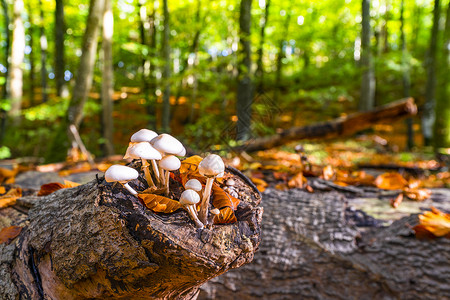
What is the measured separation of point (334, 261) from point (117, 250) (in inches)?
54.6

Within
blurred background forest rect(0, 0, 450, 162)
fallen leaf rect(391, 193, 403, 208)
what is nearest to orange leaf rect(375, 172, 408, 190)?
fallen leaf rect(391, 193, 403, 208)

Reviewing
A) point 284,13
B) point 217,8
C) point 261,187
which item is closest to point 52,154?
point 261,187

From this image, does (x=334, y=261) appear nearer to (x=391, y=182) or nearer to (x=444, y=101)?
(x=391, y=182)

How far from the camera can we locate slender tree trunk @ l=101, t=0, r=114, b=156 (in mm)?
6504

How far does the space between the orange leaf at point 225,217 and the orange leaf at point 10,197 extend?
117 cm

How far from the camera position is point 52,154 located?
201 inches

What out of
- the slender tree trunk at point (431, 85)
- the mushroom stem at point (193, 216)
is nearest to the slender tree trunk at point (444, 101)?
the slender tree trunk at point (431, 85)

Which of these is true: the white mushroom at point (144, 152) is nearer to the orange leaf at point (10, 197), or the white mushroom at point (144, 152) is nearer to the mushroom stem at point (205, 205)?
the mushroom stem at point (205, 205)

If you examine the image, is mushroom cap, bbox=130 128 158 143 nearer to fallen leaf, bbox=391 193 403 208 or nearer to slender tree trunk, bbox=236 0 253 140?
fallen leaf, bbox=391 193 403 208

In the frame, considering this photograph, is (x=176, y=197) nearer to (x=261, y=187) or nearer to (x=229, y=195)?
(x=229, y=195)

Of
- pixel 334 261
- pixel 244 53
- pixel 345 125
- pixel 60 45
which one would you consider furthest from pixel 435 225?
pixel 60 45

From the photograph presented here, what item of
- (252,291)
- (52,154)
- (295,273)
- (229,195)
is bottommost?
(252,291)

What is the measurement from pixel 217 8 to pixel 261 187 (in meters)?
7.60

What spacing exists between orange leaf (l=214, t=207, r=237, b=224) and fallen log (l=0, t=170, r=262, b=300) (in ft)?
0.07
